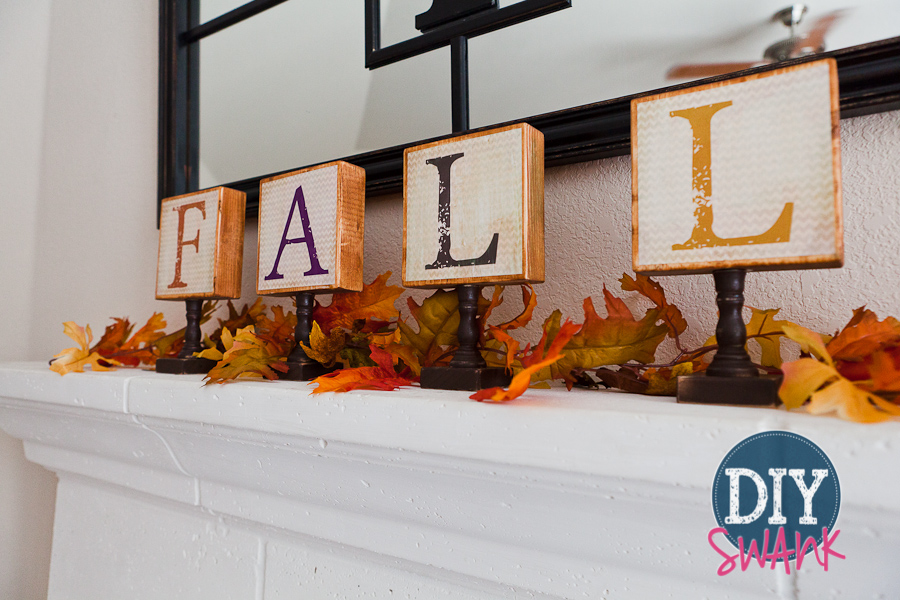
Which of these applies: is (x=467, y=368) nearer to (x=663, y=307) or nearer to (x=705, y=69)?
(x=663, y=307)

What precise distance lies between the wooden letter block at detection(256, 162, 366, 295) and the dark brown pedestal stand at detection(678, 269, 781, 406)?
0.33m

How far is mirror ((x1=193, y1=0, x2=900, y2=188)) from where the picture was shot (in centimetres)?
52

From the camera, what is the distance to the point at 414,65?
2.34ft

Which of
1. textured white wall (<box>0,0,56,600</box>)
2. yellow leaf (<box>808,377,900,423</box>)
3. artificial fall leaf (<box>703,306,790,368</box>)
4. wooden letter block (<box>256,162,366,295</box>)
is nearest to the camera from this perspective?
yellow leaf (<box>808,377,900,423</box>)

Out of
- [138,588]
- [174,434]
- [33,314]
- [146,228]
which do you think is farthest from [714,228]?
[33,314]

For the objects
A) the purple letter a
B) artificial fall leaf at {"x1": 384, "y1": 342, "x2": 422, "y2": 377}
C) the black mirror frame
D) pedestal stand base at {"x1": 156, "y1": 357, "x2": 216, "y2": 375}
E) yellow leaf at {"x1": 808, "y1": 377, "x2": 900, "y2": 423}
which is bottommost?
pedestal stand base at {"x1": 156, "y1": 357, "x2": 216, "y2": 375}

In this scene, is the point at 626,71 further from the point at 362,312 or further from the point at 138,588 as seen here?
the point at 138,588

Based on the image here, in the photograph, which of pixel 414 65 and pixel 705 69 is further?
pixel 414 65

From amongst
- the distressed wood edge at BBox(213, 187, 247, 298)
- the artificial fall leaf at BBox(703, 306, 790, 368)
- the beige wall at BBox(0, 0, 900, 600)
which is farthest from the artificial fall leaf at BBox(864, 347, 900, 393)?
the beige wall at BBox(0, 0, 900, 600)

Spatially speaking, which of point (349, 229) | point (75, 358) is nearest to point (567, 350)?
point (349, 229)

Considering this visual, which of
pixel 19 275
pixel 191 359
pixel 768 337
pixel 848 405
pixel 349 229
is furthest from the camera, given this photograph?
pixel 19 275

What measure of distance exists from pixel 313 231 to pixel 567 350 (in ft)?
0.92

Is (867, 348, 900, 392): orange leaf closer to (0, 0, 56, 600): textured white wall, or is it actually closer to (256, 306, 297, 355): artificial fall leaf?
(256, 306, 297, 355): artificial fall leaf

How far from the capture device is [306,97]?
84 centimetres
